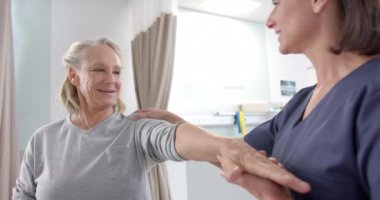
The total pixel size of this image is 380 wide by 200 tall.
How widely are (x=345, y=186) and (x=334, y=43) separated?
0.30m

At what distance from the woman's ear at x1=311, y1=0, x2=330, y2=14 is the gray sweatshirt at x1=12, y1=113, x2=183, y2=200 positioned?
57 centimetres

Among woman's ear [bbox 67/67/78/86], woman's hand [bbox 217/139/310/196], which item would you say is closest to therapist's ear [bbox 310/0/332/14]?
woman's hand [bbox 217/139/310/196]

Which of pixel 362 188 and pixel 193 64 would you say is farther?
pixel 193 64

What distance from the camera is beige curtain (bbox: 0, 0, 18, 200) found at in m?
1.68

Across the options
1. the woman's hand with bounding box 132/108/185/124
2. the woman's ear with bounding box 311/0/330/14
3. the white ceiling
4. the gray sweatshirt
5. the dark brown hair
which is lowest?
the gray sweatshirt

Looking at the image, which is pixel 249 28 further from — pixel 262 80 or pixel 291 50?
pixel 291 50

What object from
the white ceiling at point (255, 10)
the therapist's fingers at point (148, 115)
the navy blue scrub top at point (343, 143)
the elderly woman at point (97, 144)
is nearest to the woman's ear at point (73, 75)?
the elderly woman at point (97, 144)

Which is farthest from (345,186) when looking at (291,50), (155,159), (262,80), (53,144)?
(262,80)

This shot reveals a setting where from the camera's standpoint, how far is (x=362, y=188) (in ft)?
1.55

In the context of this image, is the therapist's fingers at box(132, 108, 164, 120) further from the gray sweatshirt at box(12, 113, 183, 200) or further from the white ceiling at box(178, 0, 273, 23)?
the white ceiling at box(178, 0, 273, 23)

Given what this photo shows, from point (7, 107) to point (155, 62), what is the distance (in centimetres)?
93

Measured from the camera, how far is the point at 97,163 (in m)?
1.09

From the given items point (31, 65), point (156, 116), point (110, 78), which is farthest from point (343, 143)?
point (31, 65)

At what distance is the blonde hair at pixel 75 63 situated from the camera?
1.29 meters
